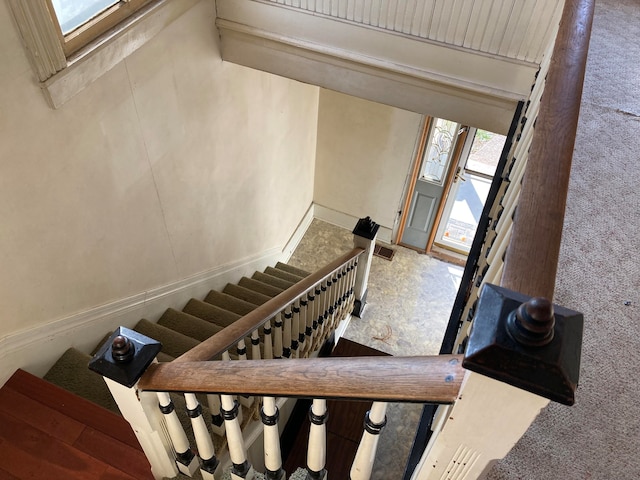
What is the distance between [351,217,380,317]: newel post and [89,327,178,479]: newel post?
8.28 feet

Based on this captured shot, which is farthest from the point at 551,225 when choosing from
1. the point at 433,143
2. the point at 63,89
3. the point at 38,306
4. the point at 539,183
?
the point at 433,143

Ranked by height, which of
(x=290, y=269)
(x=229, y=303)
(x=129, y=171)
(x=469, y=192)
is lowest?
(x=290, y=269)

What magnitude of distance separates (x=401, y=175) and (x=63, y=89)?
3857 mm

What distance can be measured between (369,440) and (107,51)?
1.88m

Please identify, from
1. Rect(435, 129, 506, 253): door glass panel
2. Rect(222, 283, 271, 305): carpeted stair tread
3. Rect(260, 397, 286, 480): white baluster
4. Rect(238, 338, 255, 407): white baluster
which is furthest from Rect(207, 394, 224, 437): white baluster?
Rect(435, 129, 506, 253): door glass panel

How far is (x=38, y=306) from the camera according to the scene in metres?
2.03

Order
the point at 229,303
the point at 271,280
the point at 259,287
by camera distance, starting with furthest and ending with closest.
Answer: the point at 271,280, the point at 259,287, the point at 229,303

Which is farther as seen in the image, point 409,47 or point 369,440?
point 409,47

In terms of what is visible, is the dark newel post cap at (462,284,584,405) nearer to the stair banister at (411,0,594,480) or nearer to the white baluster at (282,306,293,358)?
the stair banister at (411,0,594,480)

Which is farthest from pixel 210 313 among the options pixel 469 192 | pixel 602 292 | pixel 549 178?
pixel 469 192

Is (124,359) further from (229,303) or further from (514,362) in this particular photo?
(229,303)

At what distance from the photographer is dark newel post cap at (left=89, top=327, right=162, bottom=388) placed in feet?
3.63

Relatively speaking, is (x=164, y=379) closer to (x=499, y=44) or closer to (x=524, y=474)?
(x=524, y=474)

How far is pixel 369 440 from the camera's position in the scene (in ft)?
3.19
